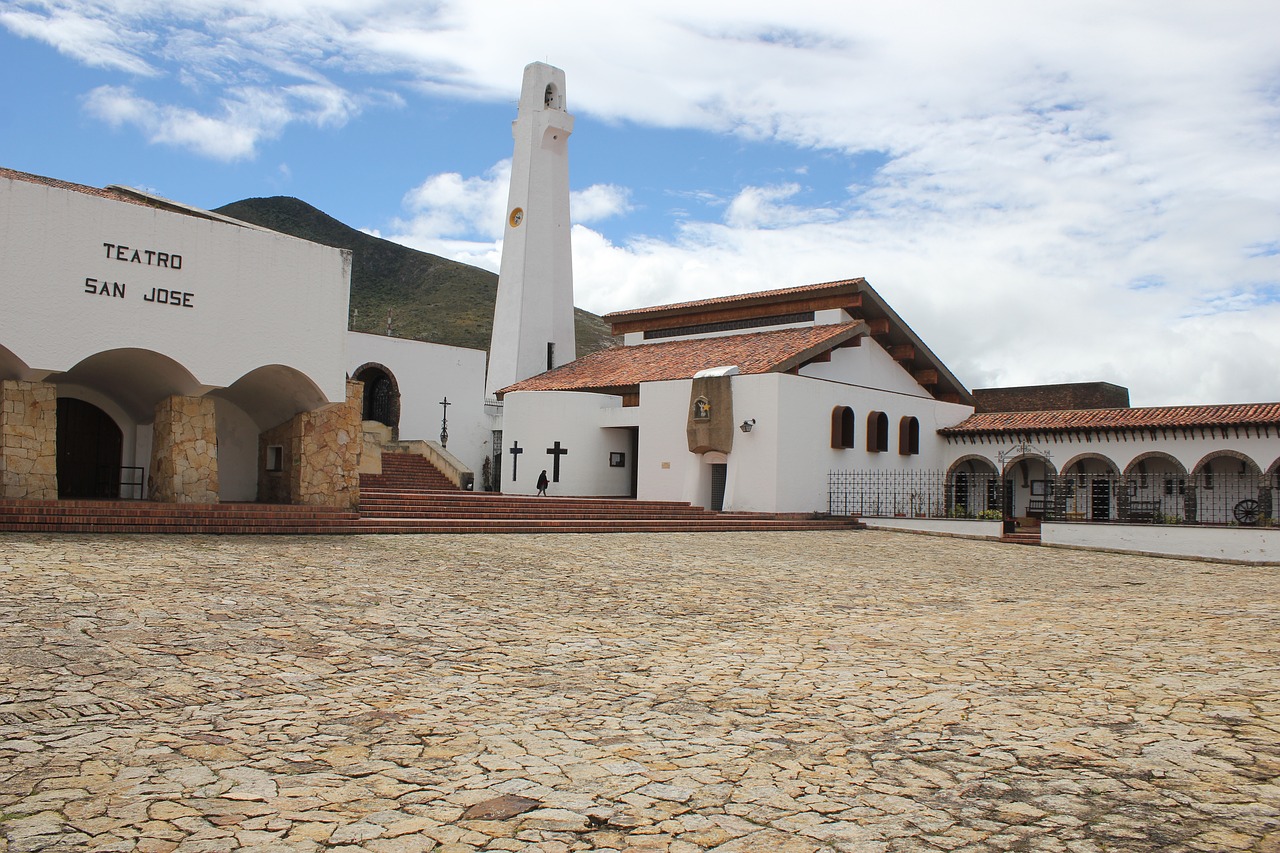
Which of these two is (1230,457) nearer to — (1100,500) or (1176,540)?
(1100,500)

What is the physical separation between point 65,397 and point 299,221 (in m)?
76.9

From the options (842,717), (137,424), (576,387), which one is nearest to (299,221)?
(576,387)

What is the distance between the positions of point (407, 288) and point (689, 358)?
5814 centimetres

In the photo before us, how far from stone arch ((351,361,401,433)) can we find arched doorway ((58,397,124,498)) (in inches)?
434

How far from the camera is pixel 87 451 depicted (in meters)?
16.1

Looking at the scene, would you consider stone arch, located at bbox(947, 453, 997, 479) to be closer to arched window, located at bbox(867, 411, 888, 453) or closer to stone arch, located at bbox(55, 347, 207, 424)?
arched window, located at bbox(867, 411, 888, 453)

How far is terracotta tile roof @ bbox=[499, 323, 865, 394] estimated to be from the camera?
75.5ft

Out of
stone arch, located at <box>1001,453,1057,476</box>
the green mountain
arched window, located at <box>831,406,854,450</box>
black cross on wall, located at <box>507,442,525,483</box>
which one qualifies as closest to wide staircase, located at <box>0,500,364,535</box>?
black cross on wall, located at <box>507,442,525,483</box>

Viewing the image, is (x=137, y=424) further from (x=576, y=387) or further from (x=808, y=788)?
(x=808, y=788)

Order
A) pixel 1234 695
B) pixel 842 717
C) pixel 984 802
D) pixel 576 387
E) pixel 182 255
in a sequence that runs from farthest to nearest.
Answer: pixel 576 387, pixel 182 255, pixel 1234 695, pixel 842 717, pixel 984 802

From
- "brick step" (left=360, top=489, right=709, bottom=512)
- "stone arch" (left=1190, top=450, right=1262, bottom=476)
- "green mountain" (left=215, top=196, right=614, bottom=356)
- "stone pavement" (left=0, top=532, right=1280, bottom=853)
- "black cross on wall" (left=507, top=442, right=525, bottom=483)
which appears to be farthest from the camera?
"green mountain" (left=215, top=196, right=614, bottom=356)

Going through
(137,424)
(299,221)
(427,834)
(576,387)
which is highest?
(299,221)

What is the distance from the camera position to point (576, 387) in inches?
1044

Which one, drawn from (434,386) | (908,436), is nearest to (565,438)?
(434,386)
